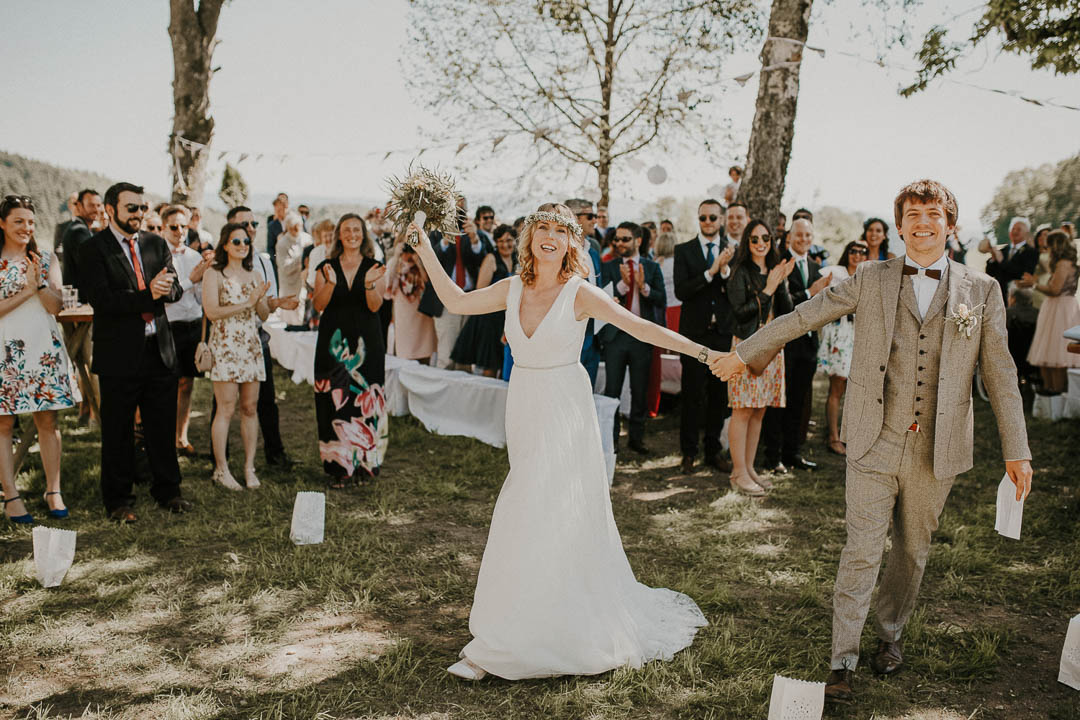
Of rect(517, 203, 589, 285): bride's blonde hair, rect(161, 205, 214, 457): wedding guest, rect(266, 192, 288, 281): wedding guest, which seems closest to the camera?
rect(517, 203, 589, 285): bride's blonde hair

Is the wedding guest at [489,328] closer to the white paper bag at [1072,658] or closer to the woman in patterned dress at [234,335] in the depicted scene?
the woman in patterned dress at [234,335]

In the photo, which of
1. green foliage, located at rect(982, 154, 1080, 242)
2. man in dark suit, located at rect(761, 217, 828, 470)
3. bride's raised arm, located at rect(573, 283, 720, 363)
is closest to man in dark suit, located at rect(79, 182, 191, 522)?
bride's raised arm, located at rect(573, 283, 720, 363)

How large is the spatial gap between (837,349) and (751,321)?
155 centimetres

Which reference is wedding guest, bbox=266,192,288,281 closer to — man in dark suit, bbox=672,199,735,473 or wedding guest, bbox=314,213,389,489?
wedding guest, bbox=314,213,389,489

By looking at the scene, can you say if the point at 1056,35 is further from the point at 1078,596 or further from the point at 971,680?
the point at 971,680

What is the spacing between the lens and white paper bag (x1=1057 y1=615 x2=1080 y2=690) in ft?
11.0

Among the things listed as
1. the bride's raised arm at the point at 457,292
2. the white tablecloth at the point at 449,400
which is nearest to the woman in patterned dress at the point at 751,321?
the white tablecloth at the point at 449,400

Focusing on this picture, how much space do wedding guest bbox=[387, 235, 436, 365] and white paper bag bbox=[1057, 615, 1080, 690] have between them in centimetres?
718

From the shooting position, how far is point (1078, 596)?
442 centimetres

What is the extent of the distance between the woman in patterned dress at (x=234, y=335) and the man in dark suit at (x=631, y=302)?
293 cm

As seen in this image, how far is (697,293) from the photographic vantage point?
6754 mm

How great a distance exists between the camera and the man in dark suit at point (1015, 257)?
34.2 feet

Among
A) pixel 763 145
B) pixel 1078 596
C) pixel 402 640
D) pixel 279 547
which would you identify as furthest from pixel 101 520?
pixel 763 145

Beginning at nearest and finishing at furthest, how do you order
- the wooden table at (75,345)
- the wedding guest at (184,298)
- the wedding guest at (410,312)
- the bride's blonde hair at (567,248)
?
the bride's blonde hair at (567,248), the wooden table at (75,345), the wedding guest at (184,298), the wedding guest at (410,312)
